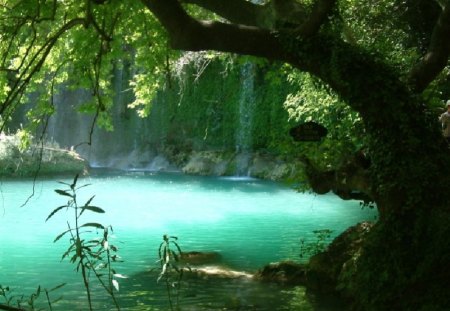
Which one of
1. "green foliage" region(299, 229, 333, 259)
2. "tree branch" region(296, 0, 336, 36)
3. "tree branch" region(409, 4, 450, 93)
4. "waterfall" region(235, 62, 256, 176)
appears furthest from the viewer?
"waterfall" region(235, 62, 256, 176)

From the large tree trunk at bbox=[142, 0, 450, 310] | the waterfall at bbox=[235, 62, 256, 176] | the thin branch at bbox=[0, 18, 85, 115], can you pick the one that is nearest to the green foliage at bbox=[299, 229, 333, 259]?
the large tree trunk at bbox=[142, 0, 450, 310]

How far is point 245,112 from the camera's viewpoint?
2795 centimetres

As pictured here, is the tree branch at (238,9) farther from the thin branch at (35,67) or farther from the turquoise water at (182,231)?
the turquoise water at (182,231)

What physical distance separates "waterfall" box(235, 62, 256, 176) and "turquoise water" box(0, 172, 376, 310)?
350 centimetres

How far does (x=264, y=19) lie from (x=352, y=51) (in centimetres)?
163

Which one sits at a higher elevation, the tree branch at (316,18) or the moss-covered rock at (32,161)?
the tree branch at (316,18)

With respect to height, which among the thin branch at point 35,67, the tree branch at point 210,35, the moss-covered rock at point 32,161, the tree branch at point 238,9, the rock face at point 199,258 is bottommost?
the rock face at point 199,258

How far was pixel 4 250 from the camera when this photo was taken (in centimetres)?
1102

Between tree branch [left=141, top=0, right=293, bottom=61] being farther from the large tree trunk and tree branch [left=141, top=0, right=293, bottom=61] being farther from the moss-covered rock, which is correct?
the moss-covered rock

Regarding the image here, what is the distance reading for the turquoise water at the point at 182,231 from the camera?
7746mm

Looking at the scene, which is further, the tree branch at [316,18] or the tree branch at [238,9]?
the tree branch at [238,9]

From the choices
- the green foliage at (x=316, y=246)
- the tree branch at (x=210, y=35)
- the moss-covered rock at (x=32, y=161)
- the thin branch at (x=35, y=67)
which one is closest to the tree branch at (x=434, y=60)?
the tree branch at (x=210, y=35)

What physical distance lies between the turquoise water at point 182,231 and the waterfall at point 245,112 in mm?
3501

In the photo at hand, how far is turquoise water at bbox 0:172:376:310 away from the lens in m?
7.75
